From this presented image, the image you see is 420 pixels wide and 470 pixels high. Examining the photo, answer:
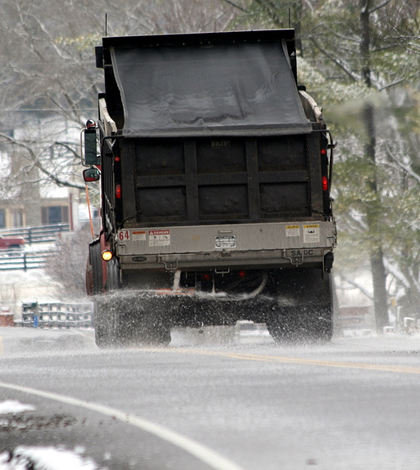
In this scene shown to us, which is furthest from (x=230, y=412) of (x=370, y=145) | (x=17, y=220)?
(x=17, y=220)

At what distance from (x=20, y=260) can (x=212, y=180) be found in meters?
47.8

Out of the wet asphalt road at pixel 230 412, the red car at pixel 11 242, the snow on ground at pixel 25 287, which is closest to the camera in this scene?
the wet asphalt road at pixel 230 412

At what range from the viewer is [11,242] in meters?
61.4

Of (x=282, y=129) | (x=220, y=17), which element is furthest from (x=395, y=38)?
→ (x=282, y=129)

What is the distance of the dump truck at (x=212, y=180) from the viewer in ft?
39.2

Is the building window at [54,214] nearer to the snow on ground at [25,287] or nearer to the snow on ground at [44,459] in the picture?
the snow on ground at [25,287]

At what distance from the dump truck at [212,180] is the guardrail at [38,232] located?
49.1 meters

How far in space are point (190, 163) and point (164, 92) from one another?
133cm

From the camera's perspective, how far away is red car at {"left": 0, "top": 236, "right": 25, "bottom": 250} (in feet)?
200

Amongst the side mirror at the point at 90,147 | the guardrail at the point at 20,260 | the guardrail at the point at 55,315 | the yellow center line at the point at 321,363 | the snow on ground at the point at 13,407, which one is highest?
the side mirror at the point at 90,147

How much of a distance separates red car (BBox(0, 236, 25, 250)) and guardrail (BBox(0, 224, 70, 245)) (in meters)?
0.69

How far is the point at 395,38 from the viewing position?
77.8ft

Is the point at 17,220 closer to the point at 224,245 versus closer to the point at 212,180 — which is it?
the point at 212,180

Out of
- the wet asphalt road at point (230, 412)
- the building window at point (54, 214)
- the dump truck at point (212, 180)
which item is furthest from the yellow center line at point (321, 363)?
the building window at point (54, 214)
